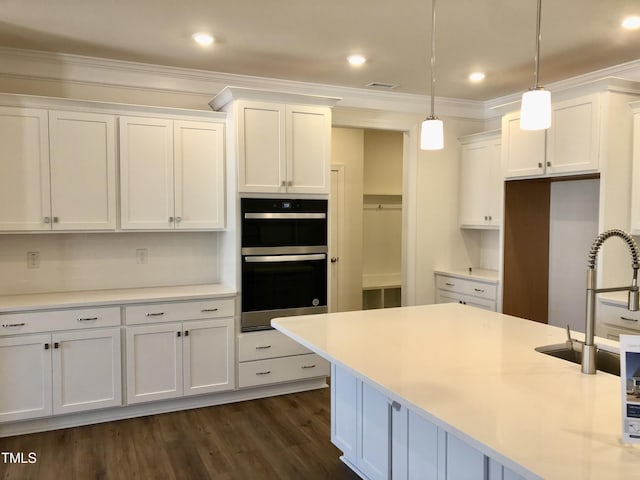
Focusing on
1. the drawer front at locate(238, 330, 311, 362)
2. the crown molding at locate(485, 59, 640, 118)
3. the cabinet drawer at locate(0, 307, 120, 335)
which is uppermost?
the crown molding at locate(485, 59, 640, 118)

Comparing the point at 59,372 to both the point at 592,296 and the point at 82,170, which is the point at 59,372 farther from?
→ the point at 592,296

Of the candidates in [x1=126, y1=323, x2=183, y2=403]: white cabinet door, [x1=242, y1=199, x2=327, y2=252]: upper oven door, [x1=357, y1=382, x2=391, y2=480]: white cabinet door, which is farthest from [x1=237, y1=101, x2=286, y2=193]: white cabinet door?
[x1=357, y1=382, x2=391, y2=480]: white cabinet door

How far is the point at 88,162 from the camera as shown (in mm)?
3566

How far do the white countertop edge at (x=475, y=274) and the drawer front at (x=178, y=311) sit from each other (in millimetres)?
2197

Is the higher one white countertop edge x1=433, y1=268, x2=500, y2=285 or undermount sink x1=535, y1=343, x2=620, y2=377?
white countertop edge x1=433, y1=268, x2=500, y2=285

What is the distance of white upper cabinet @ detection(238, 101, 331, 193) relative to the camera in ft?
12.6

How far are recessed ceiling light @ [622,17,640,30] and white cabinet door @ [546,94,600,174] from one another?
53 cm

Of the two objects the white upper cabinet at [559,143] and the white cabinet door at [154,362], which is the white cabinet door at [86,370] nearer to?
the white cabinet door at [154,362]

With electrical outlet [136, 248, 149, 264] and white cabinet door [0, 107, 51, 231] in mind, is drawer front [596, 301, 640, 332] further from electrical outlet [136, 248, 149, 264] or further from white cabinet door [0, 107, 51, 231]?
white cabinet door [0, 107, 51, 231]

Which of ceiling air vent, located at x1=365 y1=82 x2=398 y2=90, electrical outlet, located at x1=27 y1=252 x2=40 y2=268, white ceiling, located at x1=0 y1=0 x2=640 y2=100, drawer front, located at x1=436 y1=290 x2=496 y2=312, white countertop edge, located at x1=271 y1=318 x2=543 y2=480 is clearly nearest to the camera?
white countertop edge, located at x1=271 y1=318 x2=543 y2=480

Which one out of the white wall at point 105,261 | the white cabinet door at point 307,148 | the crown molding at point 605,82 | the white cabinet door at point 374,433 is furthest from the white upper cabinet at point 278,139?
the white cabinet door at point 374,433

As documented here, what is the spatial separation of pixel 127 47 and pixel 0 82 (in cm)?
93

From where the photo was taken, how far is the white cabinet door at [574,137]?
139 inches

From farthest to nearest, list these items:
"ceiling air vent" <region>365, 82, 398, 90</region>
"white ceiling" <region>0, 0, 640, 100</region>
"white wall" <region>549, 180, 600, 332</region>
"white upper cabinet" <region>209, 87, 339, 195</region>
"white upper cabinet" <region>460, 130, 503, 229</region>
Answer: "white upper cabinet" <region>460, 130, 503, 229</region> < "ceiling air vent" <region>365, 82, 398, 90</region> < "white wall" <region>549, 180, 600, 332</region> < "white upper cabinet" <region>209, 87, 339, 195</region> < "white ceiling" <region>0, 0, 640, 100</region>
